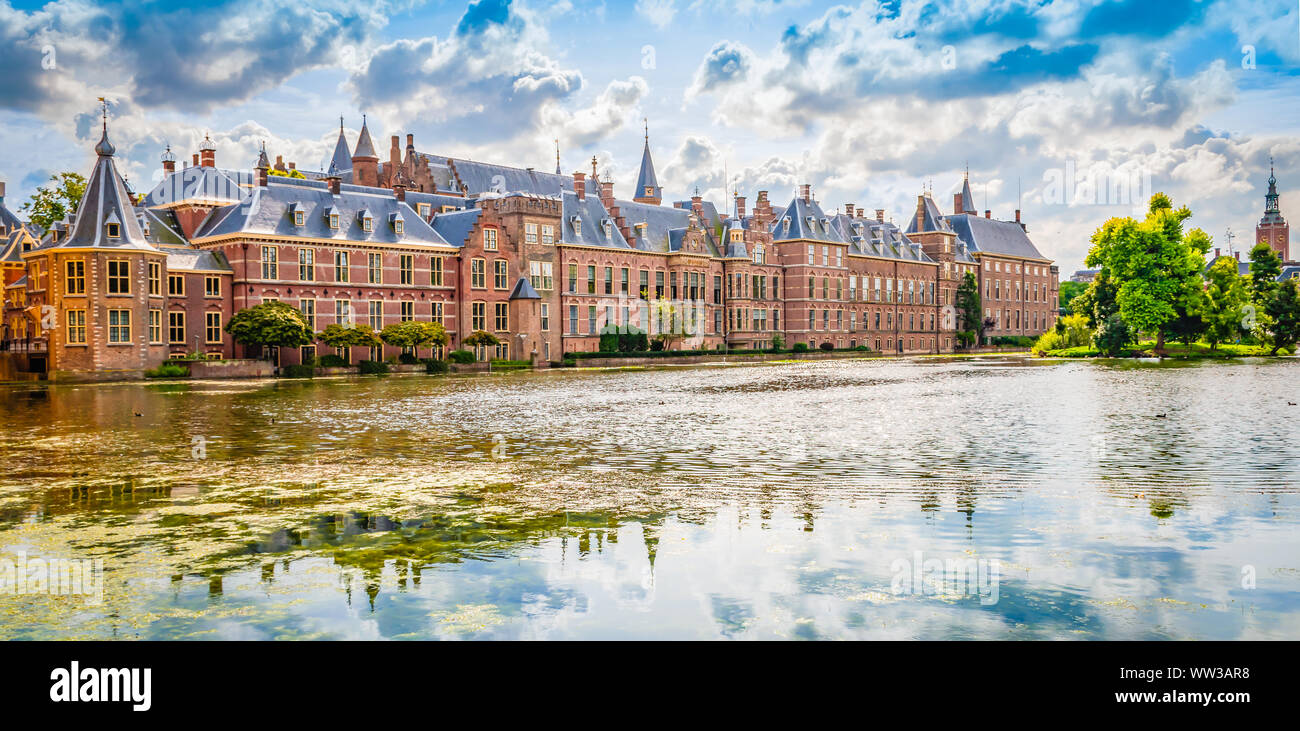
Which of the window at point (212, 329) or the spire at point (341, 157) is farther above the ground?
the spire at point (341, 157)

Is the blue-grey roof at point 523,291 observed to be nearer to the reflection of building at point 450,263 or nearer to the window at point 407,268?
the reflection of building at point 450,263

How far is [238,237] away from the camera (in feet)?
192

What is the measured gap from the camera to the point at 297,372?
55688mm

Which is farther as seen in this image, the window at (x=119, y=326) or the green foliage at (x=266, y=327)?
the green foliage at (x=266, y=327)

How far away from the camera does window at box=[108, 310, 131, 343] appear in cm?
5253

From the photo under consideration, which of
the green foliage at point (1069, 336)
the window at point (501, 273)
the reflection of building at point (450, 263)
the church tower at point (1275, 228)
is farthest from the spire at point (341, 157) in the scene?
the church tower at point (1275, 228)

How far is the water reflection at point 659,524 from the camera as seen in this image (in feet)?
Result: 25.7

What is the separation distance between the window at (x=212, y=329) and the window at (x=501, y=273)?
1830 centimetres

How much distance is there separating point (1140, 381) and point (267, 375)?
136ft

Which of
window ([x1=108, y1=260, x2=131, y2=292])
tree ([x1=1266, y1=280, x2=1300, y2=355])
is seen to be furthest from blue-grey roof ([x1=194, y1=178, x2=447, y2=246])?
tree ([x1=1266, y1=280, x2=1300, y2=355])

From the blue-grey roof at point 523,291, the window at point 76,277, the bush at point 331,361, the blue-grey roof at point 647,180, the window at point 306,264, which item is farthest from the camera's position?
the blue-grey roof at point 647,180

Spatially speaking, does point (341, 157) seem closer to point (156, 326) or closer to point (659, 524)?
point (156, 326)

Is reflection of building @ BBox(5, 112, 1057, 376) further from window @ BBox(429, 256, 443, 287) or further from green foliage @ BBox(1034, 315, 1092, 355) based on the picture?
green foliage @ BBox(1034, 315, 1092, 355)
